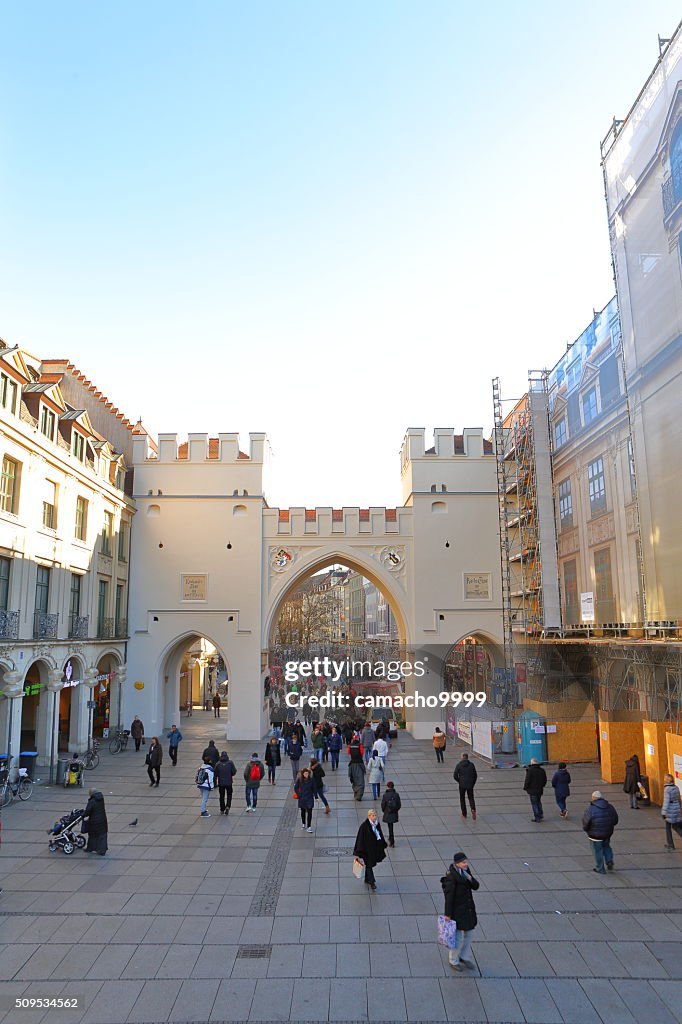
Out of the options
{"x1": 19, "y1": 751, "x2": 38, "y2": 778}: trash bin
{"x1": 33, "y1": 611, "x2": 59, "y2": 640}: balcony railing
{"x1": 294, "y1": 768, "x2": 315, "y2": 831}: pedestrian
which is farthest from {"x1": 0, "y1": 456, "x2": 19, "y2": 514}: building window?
{"x1": 294, "y1": 768, "x2": 315, "y2": 831}: pedestrian

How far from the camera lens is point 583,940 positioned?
27.2 ft

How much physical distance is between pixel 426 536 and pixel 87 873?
19.3 meters

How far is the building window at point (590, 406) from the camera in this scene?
1808 centimetres

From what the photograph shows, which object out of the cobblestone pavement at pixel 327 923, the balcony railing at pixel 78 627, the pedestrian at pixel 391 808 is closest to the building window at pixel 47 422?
the balcony railing at pixel 78 627

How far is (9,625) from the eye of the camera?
57.9ft

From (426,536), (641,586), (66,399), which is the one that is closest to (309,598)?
(426,536)

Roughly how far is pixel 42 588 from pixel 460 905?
16.4 m

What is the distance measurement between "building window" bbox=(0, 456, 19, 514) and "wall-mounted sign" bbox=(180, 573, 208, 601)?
32.1 feet

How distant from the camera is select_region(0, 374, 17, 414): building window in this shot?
17.5 m

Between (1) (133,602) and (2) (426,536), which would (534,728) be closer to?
(2) (426,536)

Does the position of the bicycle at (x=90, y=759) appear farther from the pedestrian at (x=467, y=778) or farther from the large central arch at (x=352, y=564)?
the pedestrian at (x=467, y=778)

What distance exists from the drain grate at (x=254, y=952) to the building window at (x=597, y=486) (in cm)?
1296

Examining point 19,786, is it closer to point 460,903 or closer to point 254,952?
point 254,952

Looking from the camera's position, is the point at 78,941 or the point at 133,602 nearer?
the point at 78,941
